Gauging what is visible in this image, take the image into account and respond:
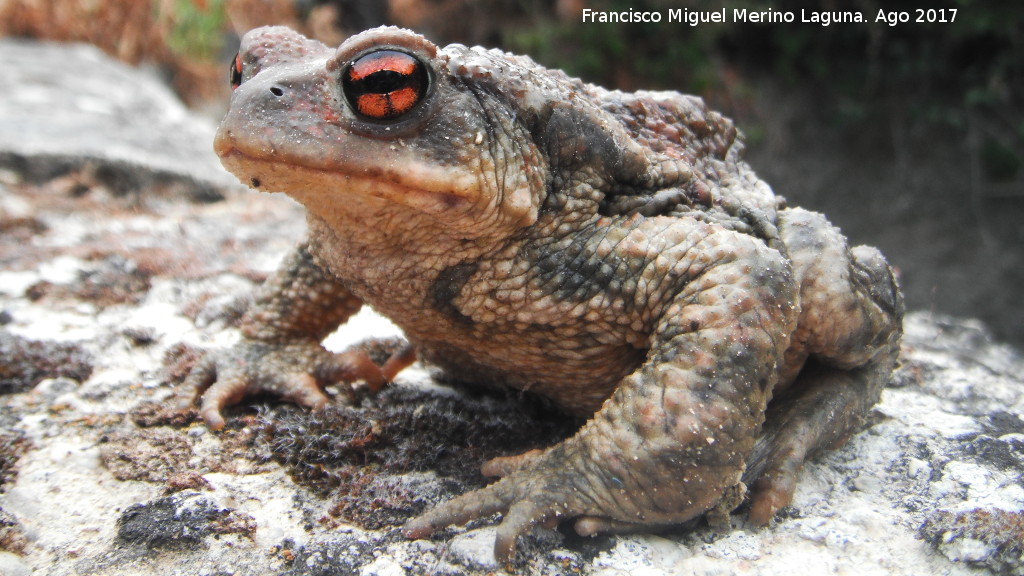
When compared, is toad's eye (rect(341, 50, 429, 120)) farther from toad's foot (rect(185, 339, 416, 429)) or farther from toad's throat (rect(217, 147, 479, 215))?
toad's foot (rect(185, 339, 416, 429))

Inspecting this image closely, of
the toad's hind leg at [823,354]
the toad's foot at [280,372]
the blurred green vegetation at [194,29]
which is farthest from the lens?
the blurred green vegetation at [194,29]

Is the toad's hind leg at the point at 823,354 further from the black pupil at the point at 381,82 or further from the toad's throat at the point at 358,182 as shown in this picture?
the black pupil at the point at 381,82

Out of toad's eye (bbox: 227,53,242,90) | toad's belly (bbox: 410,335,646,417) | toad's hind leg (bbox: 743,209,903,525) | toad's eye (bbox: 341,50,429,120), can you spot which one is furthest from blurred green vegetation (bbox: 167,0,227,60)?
toad's hind leg (bbox: 743,209,903,525)

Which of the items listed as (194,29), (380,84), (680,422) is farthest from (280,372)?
(194,29)

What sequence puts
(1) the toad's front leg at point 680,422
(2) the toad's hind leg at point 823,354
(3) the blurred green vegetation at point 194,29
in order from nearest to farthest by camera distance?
(1) the toad's front leg at point 680,422 < (2) the toad's hind leg at point 823,354 < (3) the blurred green vegetation at point 194,29

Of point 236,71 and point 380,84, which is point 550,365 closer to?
point 380,84

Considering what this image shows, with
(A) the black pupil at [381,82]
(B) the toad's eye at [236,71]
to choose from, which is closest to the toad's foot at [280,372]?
(B) the toad's eye at [236,71]

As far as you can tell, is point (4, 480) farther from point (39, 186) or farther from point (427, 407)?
point (39, 186)
